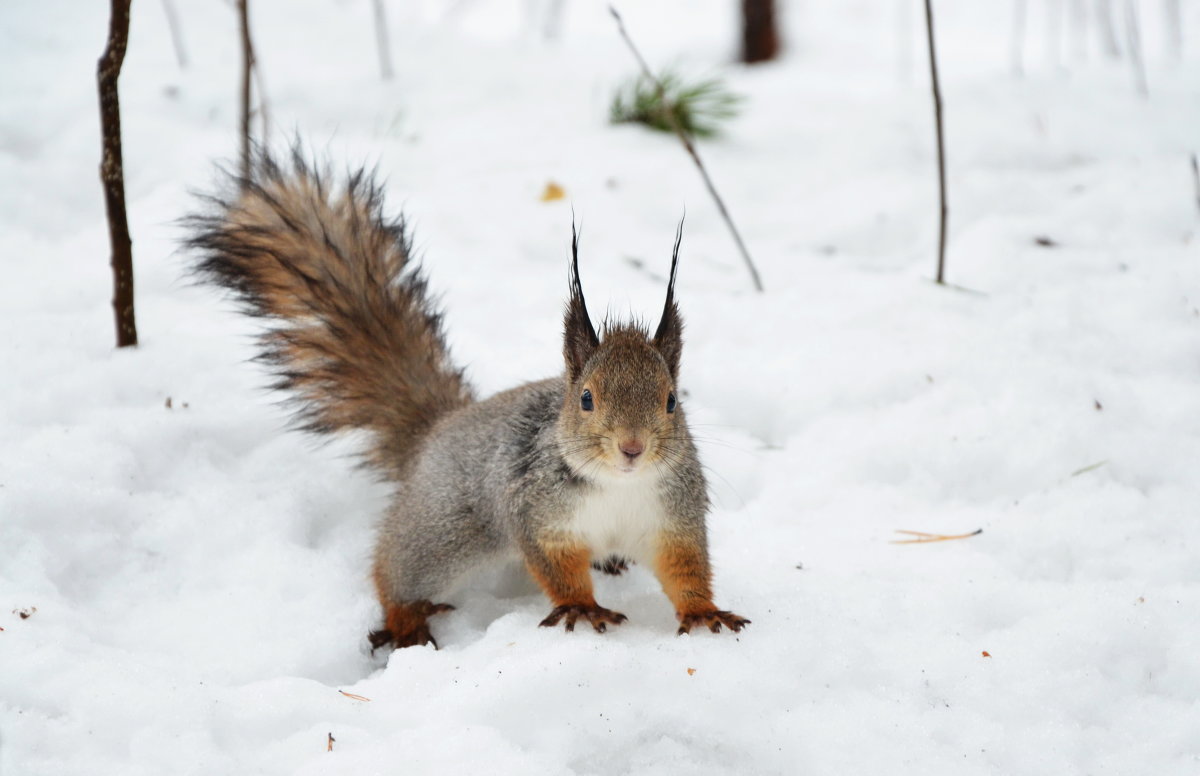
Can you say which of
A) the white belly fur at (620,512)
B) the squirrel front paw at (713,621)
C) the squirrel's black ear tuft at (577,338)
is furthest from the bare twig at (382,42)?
the squirrel front paw at (713,621)

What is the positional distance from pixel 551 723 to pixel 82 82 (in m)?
3.59

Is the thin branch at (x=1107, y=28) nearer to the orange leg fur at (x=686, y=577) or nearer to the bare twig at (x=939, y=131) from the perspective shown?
the bare twig at (x=939, y=131)

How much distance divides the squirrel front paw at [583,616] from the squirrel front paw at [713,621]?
5.3 inches

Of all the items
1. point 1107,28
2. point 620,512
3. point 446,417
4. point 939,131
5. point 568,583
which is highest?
point 1107,28

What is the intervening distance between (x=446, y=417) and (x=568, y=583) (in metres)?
0.63

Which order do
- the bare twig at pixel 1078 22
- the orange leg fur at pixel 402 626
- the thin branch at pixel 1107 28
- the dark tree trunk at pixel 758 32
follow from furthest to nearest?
the dark tree trunk at pixel 758 32
the bare twig at pixel 1078 22
the thin branch at pixel 1107 28
the orange leg fur at pixel 402 626

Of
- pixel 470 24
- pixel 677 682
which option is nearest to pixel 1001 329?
pixel 677 682

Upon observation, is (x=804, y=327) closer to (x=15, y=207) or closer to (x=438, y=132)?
(x=438, y=132)

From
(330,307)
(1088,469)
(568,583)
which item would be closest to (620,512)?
(568,583)

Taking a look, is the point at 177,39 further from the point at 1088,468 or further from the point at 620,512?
Result: the point at 1088,468

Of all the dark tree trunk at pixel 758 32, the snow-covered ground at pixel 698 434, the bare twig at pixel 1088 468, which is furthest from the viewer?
the dark tree trunk at pixel 758 32

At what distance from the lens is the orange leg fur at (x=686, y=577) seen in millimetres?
2156

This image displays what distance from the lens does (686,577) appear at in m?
2.17

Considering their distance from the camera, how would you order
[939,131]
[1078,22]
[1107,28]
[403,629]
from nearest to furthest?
1. [403,629]
2. [939,131]
3. [1107,28]
4. [1078,22]
